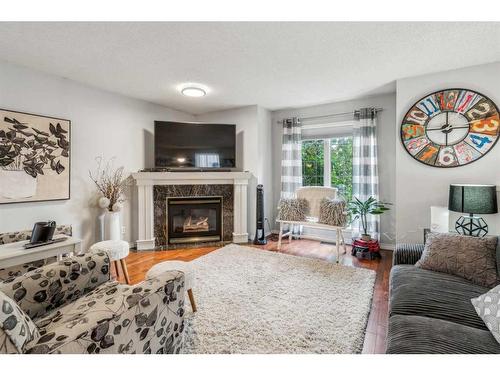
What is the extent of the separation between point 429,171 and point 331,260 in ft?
5.40

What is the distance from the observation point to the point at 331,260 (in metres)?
3.28

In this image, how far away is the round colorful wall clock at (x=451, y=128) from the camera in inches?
102

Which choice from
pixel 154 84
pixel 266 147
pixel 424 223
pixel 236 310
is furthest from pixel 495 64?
pixel 154 84

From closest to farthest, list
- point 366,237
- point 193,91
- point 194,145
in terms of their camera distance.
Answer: point 193,91
point 366,237
point 194,145

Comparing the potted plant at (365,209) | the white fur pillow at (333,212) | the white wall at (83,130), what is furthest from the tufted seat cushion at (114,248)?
the potted plant at (365,209)

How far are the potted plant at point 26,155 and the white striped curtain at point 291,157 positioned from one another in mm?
3303

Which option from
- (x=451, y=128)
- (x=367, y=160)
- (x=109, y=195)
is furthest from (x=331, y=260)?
(x=109, y=195)

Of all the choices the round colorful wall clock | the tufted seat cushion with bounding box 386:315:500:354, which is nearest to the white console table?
the tufted seat cushion with bounding box 386:315:500:354

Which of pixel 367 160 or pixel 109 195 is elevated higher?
pixel 367 160

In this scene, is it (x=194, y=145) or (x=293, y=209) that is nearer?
(x=293, y=209)

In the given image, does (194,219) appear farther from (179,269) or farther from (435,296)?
(435,296)

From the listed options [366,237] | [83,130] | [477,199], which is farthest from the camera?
[366,237]

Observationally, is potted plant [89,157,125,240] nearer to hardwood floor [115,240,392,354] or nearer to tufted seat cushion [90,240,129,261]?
hardwood floor [115,240,392,354]

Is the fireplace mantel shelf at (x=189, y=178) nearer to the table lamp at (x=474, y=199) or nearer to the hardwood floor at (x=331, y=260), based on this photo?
the hardwood floor at (x=331, y=260)
